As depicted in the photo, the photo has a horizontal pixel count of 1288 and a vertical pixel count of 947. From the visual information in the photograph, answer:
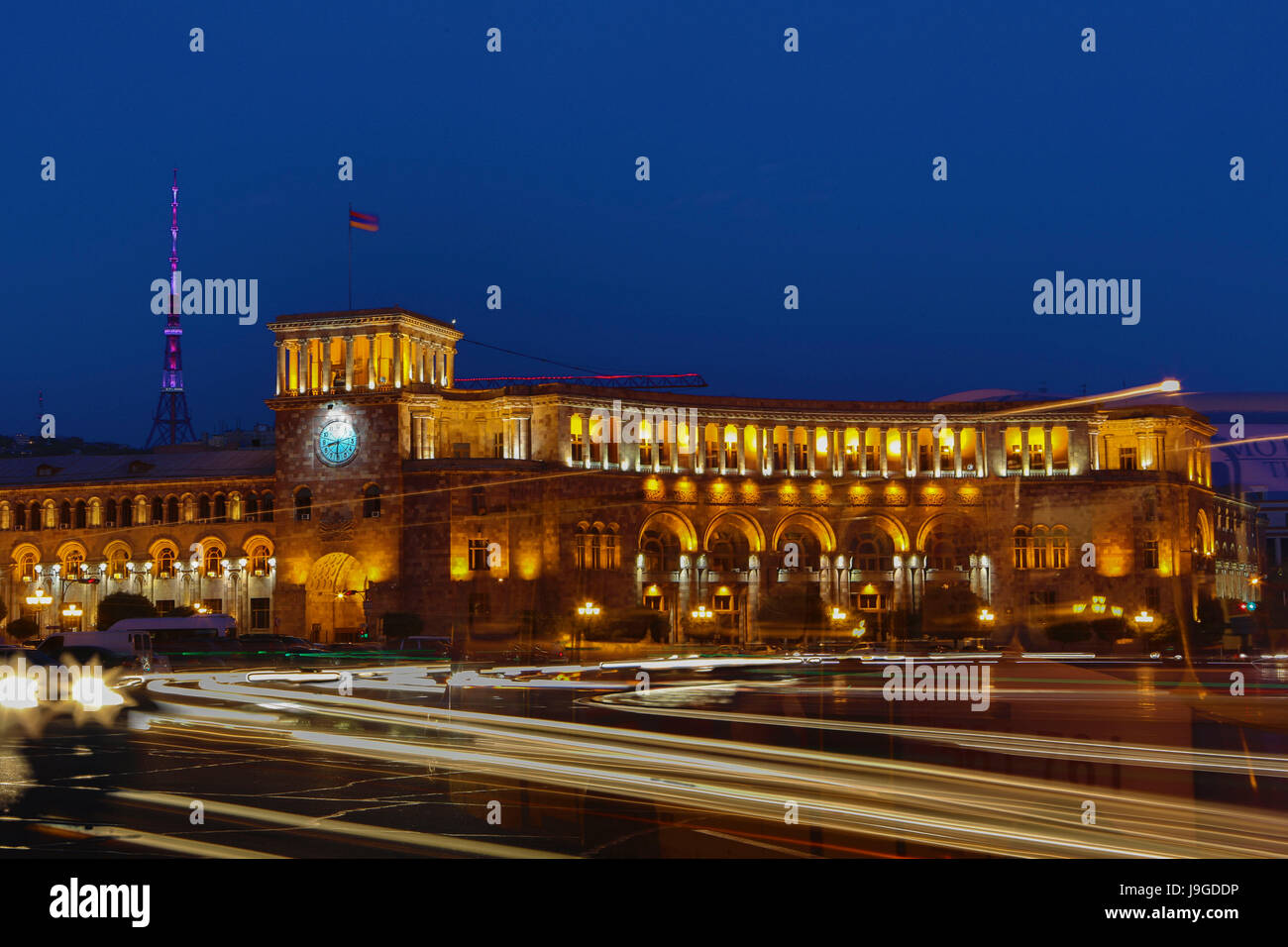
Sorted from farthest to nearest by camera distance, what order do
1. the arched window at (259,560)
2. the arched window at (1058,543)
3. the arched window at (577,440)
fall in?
the arched window at (1058,543)
the arched window at (259,560)
the arched window at (577,440)

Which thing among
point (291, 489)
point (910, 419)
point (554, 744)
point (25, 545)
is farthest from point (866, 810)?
point (25, 545)

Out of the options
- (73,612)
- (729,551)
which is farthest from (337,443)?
(729,551)

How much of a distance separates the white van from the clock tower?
1232cm

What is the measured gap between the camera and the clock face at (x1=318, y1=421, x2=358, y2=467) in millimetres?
68250

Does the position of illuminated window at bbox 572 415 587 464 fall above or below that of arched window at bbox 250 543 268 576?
above

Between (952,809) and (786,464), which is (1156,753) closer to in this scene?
(952,809)

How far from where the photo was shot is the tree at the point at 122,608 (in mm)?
65938

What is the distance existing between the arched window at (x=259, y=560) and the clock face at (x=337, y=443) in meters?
7.47

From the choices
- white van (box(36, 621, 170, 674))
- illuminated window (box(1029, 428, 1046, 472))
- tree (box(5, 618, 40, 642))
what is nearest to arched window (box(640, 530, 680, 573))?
illuminated window (box(1029, 428, 1046, 472))

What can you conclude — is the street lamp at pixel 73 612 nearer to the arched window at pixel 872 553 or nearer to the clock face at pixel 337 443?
the clock face at pixel 337 443

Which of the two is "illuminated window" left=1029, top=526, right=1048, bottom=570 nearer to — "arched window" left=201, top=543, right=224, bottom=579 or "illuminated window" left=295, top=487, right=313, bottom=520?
"illuminated window" left=295, top=487, right=313, bottom=520

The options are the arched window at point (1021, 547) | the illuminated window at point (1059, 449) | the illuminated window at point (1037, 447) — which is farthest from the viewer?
the illuminated window at point (1037, 447)

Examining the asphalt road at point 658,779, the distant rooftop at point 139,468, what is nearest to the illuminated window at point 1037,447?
the distant rooftop at point 139,468

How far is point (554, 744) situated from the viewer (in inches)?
648
